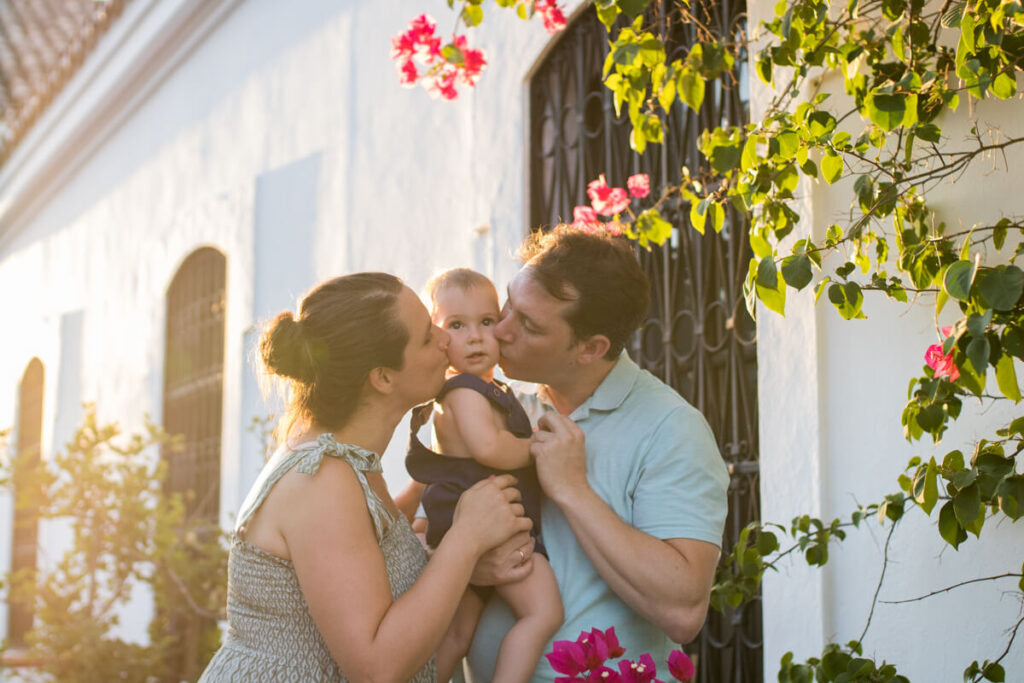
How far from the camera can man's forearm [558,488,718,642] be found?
2222 mm

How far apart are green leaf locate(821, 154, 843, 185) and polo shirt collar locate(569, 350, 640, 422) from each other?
684 mm

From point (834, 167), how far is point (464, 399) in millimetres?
1063

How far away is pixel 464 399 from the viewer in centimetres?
258

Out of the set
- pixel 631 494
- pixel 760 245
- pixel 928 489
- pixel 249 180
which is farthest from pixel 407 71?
pixel 249 180

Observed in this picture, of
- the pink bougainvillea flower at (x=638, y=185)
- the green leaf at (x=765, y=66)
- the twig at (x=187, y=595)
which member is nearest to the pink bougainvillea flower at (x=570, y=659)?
the green leaf at (x=765, y=66)

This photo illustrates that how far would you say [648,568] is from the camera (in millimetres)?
2215

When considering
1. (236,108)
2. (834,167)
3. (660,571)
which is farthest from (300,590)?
(236,108)

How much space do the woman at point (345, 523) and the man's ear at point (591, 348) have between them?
1.04 ft

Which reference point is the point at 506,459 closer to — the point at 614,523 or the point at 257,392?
the point at 614,523

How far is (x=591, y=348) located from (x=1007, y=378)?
89 centimetres

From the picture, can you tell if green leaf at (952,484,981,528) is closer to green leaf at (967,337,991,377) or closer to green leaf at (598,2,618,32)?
green leaf at (967,337,991,377)

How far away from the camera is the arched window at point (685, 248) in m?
3.95

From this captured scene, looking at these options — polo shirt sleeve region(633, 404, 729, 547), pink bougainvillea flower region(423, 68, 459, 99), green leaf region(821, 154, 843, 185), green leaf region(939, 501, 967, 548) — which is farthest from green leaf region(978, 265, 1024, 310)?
pink bougainvillea flower region(423, 68, 459, 99)

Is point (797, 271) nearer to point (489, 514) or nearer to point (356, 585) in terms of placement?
point (489, 514)
